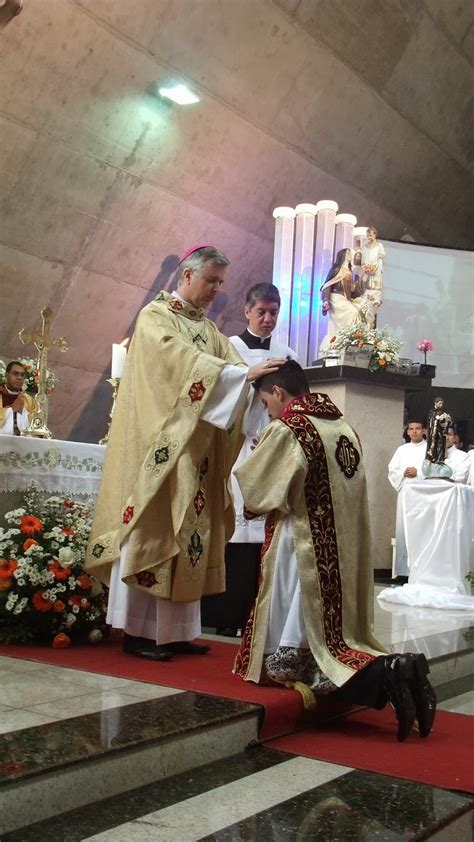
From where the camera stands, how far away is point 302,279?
37.9ft

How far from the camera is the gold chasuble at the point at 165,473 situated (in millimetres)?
3730

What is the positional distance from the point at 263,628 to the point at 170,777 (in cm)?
82

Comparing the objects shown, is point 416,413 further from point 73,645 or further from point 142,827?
point 142,827

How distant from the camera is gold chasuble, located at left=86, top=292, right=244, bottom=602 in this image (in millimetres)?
3730

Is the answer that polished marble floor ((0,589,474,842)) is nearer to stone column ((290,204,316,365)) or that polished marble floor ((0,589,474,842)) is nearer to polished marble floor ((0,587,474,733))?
polished marble floor ((0,587,474,733))

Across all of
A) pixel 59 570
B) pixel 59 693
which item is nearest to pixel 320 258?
pixel 59 570

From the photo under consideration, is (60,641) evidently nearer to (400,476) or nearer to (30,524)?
(30,524)

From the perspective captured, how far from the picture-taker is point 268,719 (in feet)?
10.3

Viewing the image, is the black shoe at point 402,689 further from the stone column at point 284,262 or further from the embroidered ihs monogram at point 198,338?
the stone column at point 284,262

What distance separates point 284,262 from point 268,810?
31.4ft

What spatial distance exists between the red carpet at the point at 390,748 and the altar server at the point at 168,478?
81 centimetres

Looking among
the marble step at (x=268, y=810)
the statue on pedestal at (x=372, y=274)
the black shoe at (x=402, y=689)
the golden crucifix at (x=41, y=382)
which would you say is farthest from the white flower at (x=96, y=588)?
the statue on pedestal at (x=372, y=274)

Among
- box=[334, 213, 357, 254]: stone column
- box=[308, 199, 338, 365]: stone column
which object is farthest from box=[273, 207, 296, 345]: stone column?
box=[334, 213, 357, 254]: stone column

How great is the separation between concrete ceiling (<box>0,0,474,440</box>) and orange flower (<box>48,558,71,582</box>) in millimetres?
6189
